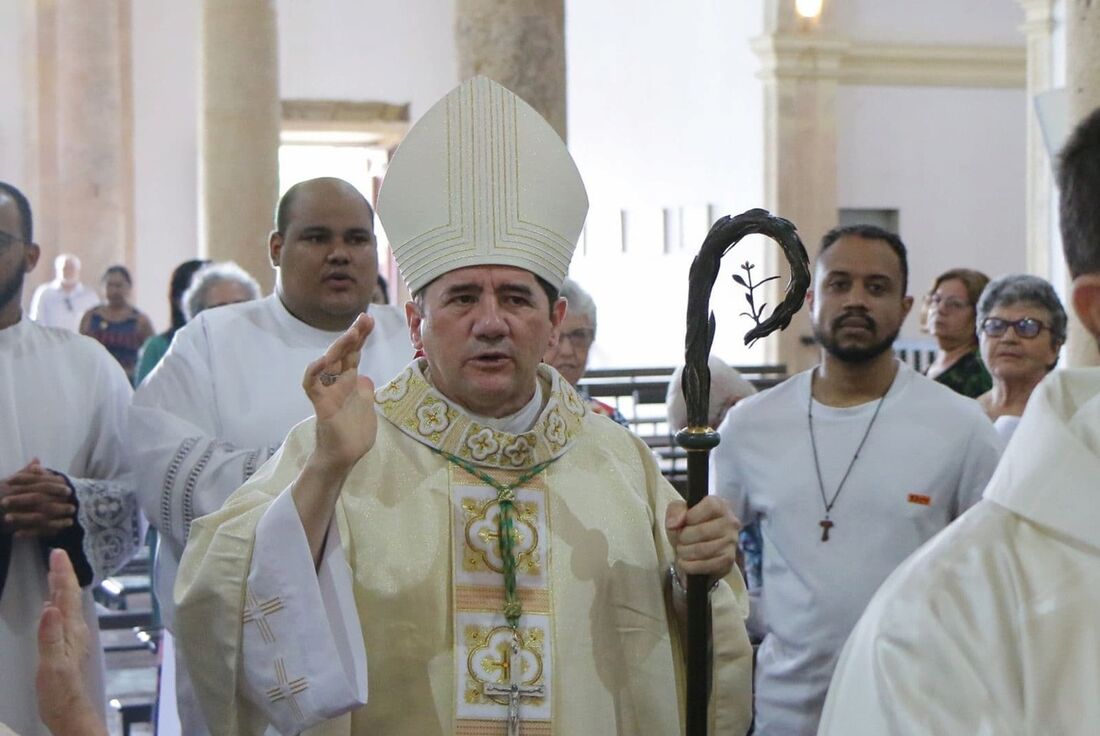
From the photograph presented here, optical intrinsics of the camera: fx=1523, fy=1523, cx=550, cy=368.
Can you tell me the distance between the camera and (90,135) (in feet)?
50.6

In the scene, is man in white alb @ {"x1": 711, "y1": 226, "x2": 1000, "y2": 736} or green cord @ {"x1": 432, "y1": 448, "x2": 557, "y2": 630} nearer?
green cord @ {"x1": 432, "y1": 448, "x2": 557, "y2": 630}

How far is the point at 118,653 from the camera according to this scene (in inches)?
313

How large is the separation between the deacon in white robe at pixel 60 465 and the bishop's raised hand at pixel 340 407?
1.61 m

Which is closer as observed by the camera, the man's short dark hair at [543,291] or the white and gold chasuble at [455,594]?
the white and gold chasuble at [455,594]

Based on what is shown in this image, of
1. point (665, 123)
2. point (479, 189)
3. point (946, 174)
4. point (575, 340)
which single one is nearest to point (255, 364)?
point (575, 340)

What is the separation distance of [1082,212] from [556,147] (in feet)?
4.65

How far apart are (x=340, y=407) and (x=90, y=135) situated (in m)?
14.1

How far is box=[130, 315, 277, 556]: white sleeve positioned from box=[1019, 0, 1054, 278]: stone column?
24.5 feet

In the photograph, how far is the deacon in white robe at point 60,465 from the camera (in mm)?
3672

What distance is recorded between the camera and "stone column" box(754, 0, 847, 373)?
1549 centimetres

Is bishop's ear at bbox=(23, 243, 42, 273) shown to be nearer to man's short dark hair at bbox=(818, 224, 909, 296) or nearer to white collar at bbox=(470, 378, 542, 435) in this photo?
white collar at bbox=(470, 378, 542, 435)

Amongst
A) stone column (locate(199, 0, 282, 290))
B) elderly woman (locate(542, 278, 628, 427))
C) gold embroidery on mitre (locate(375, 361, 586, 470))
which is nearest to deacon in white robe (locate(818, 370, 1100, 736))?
gold embroidery on mitre (locate(375, 361, 586, 470))

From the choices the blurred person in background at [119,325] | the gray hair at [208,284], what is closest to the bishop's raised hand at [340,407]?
the gray hair at [208,284]

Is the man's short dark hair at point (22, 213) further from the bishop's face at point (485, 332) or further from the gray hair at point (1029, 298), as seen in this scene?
the gray hair at point (1029, 298)
